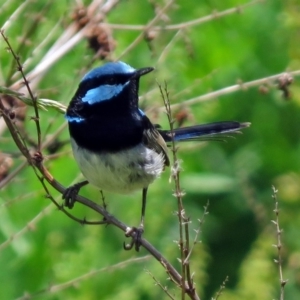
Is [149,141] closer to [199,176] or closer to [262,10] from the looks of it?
[199,176]

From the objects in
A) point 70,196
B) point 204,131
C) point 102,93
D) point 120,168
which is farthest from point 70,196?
point 204,131

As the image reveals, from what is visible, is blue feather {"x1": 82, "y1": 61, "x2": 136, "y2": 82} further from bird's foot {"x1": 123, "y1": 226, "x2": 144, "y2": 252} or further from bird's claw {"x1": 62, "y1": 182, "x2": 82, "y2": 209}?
bird's foot {"x1": 123, "y1": 226, "x2": 144, "y2": 252}

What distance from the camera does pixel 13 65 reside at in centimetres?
376

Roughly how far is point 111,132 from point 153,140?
330 millimetres

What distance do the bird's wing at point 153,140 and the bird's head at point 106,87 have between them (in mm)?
176

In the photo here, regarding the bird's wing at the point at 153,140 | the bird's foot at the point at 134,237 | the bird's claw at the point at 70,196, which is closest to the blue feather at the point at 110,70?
the bird's wing at the point at 153,140

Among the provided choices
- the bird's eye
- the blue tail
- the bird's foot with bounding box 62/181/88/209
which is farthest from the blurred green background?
the bird's eye

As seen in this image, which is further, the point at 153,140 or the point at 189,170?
the point at 189,170

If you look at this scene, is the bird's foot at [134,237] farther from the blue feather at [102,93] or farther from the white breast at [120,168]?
the blue feather at [102,93]

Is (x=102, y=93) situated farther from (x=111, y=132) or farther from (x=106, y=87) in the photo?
(x=111, y=132)

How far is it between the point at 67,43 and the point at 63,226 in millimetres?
1590

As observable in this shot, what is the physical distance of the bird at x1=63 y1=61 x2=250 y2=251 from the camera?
3.81 metres

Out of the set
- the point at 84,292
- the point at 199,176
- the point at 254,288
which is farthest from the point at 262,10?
the point at 84,292

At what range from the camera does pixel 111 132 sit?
12.7 ft
